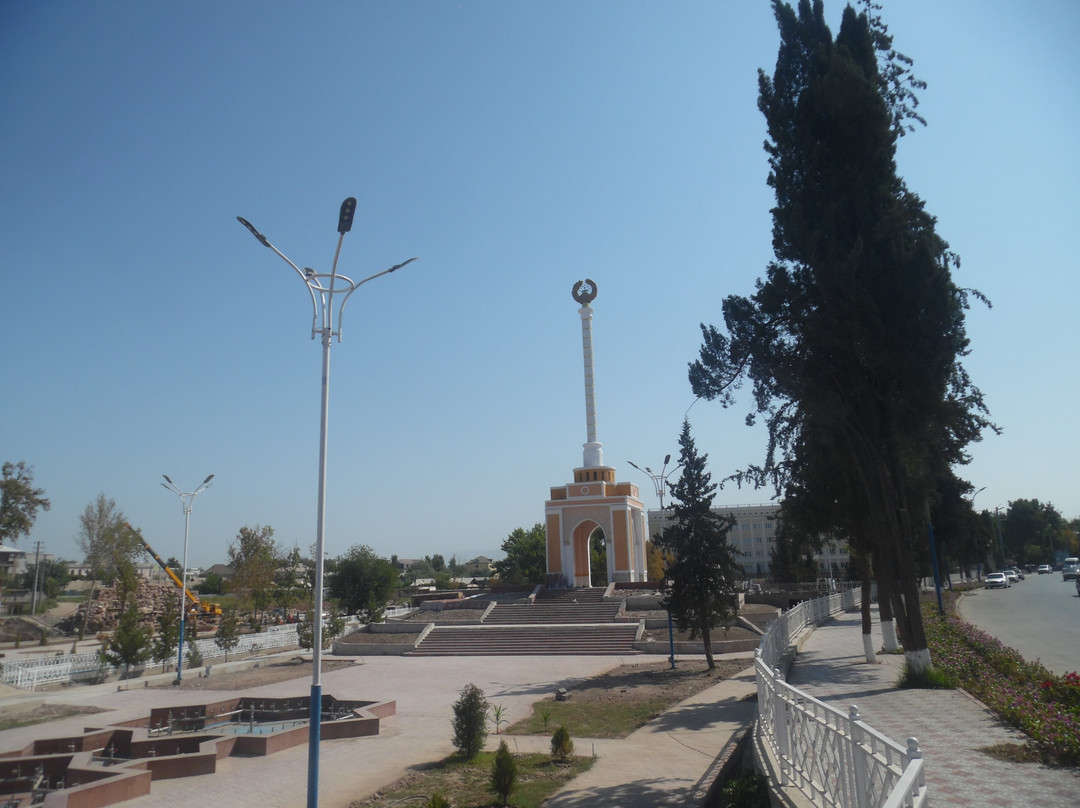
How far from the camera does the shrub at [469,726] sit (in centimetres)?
1244

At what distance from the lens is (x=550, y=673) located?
77.8 feet

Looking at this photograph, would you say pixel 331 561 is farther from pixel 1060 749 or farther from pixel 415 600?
pixel 1060 749

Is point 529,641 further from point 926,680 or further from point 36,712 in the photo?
point 926,680

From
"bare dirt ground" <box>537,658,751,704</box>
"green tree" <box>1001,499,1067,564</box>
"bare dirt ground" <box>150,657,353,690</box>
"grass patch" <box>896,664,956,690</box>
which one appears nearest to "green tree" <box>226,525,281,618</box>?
"bare dirt ground" <box>150,657,353,690</box>

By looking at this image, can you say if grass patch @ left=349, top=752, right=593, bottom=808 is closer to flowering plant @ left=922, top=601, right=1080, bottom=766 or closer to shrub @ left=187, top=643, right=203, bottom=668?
flowering plant @ left=922, top=601, right=1080, bottom=766

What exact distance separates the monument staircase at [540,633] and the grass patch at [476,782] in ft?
55.7

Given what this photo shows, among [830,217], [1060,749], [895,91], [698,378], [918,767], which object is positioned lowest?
[1060,749]

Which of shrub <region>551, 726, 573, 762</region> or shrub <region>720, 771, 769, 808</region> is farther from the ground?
shrub <region>720, 771, 769, 808</region>

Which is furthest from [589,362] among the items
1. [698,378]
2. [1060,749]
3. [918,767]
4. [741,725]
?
[918,767]

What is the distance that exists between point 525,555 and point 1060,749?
66.9m

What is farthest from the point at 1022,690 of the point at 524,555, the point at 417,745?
the point at 524,555

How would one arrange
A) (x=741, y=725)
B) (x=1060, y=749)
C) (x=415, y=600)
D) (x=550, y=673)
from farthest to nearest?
(x=415, y=600)
(x=550, y=673)
(x=741, y=725)
(x=1060, y=749)

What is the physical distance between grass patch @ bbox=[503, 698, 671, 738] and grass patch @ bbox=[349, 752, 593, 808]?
1.68 metres

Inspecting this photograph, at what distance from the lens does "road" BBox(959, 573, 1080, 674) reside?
18.3 m
